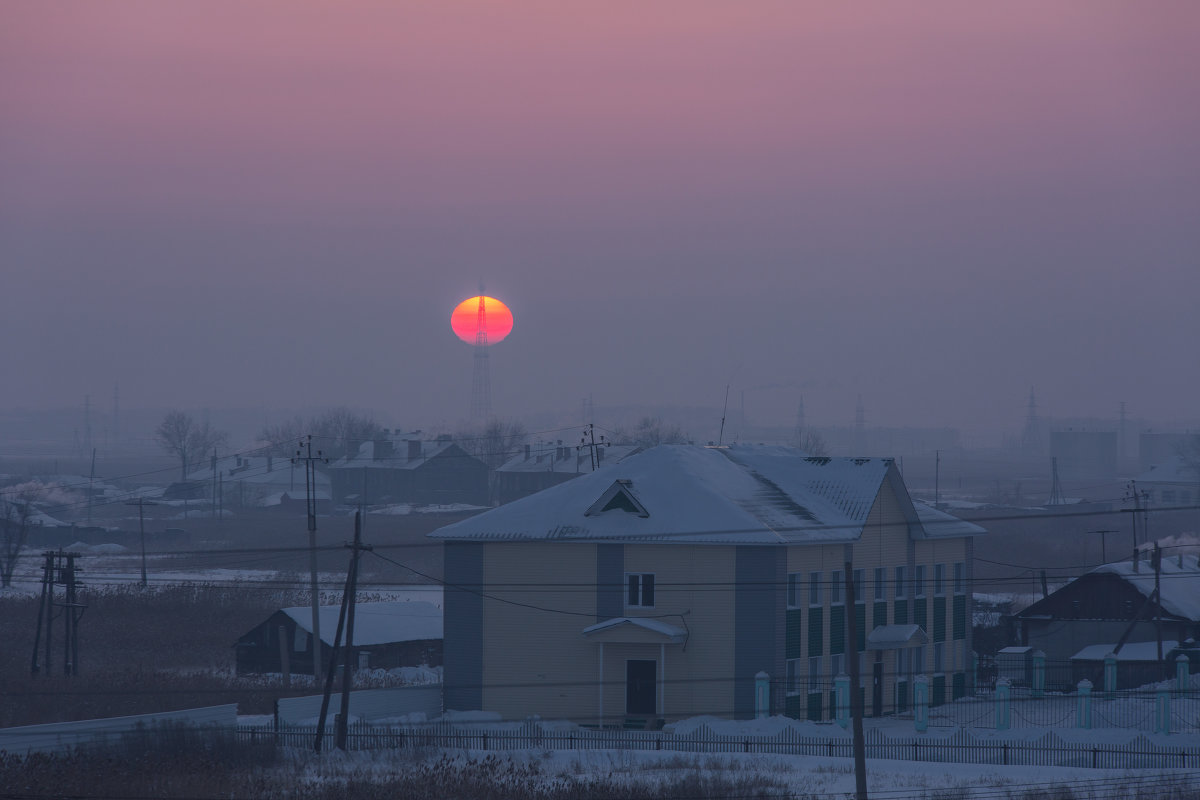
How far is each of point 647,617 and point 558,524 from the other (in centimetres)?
385

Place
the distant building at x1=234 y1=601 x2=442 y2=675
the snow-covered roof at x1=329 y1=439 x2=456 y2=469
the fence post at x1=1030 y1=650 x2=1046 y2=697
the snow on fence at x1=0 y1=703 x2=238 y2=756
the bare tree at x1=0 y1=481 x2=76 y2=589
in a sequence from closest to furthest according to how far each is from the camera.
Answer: the snow on fence at x1=0 y1=703 x2=238 y2=756, the fence post at x1=1030 y1=650 x2=1046 y2=697, the distant building at x1=234 y1=601 x2=442 y2=675, the bare tree at x1=0 y1=481 x2=76 y2=589, the snow-covered roof at x1=329 y1=439 x2=456 y2=469

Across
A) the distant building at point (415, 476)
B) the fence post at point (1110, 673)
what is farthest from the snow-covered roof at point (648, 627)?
the distant building at point (415, 476)

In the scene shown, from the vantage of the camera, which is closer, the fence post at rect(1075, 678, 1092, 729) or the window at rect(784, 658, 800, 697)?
the fence post at rect(1075, 678, 1092, 729)

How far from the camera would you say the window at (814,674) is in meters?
41.4

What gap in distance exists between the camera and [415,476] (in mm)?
154625

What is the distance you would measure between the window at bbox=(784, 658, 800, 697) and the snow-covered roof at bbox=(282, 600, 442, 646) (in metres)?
16.8

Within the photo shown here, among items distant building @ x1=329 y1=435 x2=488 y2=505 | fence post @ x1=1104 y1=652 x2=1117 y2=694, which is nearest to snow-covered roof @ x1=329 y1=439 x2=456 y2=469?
distant building @ x1=329 y1=435 x2=488 y2=505

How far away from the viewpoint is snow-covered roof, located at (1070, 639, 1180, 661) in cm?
5081

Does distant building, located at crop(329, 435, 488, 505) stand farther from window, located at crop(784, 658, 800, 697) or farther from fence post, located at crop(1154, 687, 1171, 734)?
fence post, located at crop(1154, 687, 1171, 734)

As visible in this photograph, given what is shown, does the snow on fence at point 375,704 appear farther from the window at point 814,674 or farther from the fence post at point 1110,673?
the fence post at point 1110,673

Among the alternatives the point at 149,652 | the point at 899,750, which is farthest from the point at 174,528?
the point at 899,750

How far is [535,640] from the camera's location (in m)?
41.0

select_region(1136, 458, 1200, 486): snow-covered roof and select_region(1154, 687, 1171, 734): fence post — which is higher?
select_region(1136, 458, 1200, 486): snow-covered roof

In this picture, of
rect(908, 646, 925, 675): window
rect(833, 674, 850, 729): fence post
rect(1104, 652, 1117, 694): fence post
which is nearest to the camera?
rect(833, 674, 850, 729): fence post
